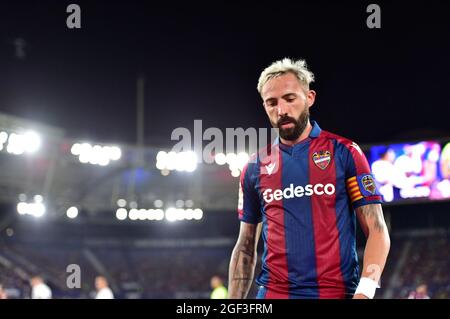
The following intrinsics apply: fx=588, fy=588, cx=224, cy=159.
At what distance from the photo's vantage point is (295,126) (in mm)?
3229

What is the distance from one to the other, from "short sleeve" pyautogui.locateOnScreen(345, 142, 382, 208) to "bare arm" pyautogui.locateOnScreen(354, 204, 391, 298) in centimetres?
4

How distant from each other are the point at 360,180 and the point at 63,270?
31616mm

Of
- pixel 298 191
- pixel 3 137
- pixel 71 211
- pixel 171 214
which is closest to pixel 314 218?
pixel 298 191

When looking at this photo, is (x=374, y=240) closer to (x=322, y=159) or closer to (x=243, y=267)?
(x=322, y=159)

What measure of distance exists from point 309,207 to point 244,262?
0.59m

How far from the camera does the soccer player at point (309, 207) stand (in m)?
3.04

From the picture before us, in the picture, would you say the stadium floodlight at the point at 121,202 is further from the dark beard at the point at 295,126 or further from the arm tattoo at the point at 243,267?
the dark beard at the point at 295,126

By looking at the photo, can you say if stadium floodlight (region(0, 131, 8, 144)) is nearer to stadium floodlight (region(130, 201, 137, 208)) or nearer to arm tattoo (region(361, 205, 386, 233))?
stadium floodlight (region(130, 201, 137, 208))

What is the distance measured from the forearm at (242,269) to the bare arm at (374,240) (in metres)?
0.71

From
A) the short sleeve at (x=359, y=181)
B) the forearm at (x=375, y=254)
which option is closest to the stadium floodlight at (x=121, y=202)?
the short sleeve at (x=359, y=181)

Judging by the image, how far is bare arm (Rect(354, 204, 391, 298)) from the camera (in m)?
2.91

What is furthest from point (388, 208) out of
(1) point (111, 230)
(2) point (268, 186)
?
(2) point (268, 186)

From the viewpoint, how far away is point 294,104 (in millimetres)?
3123
